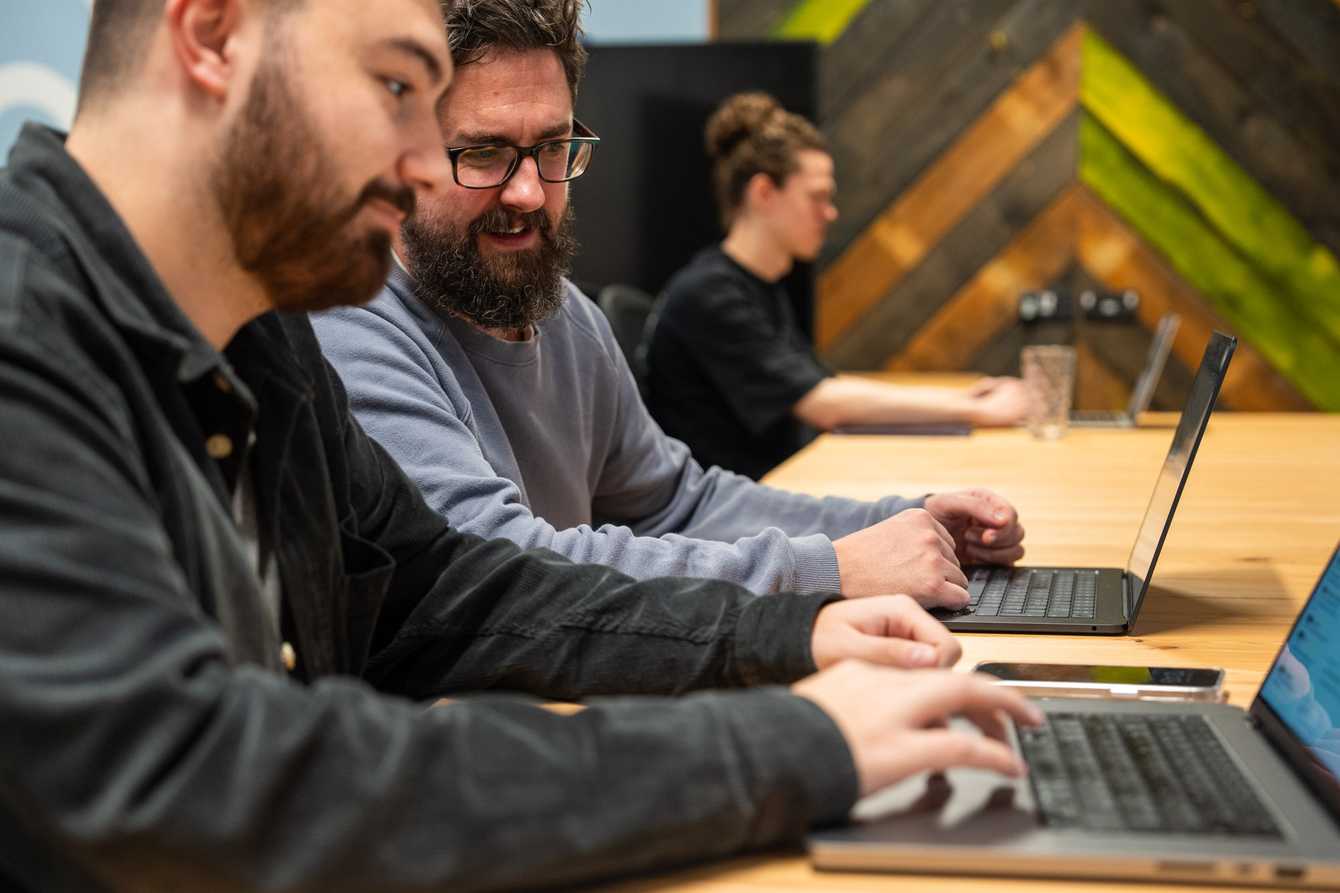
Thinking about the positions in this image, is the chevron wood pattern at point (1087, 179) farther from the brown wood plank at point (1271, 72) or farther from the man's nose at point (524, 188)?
the man's nose at point (524, 188)

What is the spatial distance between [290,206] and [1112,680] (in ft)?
2.33

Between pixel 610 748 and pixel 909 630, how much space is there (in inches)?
14.6

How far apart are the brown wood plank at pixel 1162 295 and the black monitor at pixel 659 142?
0.93 m

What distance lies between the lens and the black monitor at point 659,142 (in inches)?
154

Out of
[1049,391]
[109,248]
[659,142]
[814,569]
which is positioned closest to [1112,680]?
[814,569]

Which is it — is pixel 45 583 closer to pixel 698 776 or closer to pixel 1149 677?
pixel 698 776

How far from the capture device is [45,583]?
2.08 ft

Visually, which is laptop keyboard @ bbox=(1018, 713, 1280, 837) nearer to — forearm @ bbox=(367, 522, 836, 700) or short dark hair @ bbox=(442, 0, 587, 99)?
forearm @ bbox=(367, 522, 836, 700)

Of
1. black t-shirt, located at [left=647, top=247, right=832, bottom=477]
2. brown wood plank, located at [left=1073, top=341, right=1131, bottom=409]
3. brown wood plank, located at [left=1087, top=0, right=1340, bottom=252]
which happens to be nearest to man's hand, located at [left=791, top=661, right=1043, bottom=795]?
black t-shirt, located at [left=647, top=247, right=832, bottom=477]

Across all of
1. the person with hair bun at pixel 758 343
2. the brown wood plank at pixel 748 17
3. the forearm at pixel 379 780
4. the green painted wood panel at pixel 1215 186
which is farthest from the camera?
the brown wood plank at pixel 748 17

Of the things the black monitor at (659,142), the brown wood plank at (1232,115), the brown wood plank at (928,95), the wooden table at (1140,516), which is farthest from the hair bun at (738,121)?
the brown wood plank at (1232,115)

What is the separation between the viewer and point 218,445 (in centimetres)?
89

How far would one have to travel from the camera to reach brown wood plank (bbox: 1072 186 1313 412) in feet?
13.4

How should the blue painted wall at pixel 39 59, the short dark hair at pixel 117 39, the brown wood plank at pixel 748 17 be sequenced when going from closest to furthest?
the short dark hair at pixel 117 39, the blue painted wall at pixel 39 59, the brown wood plank at pixel 748 17
